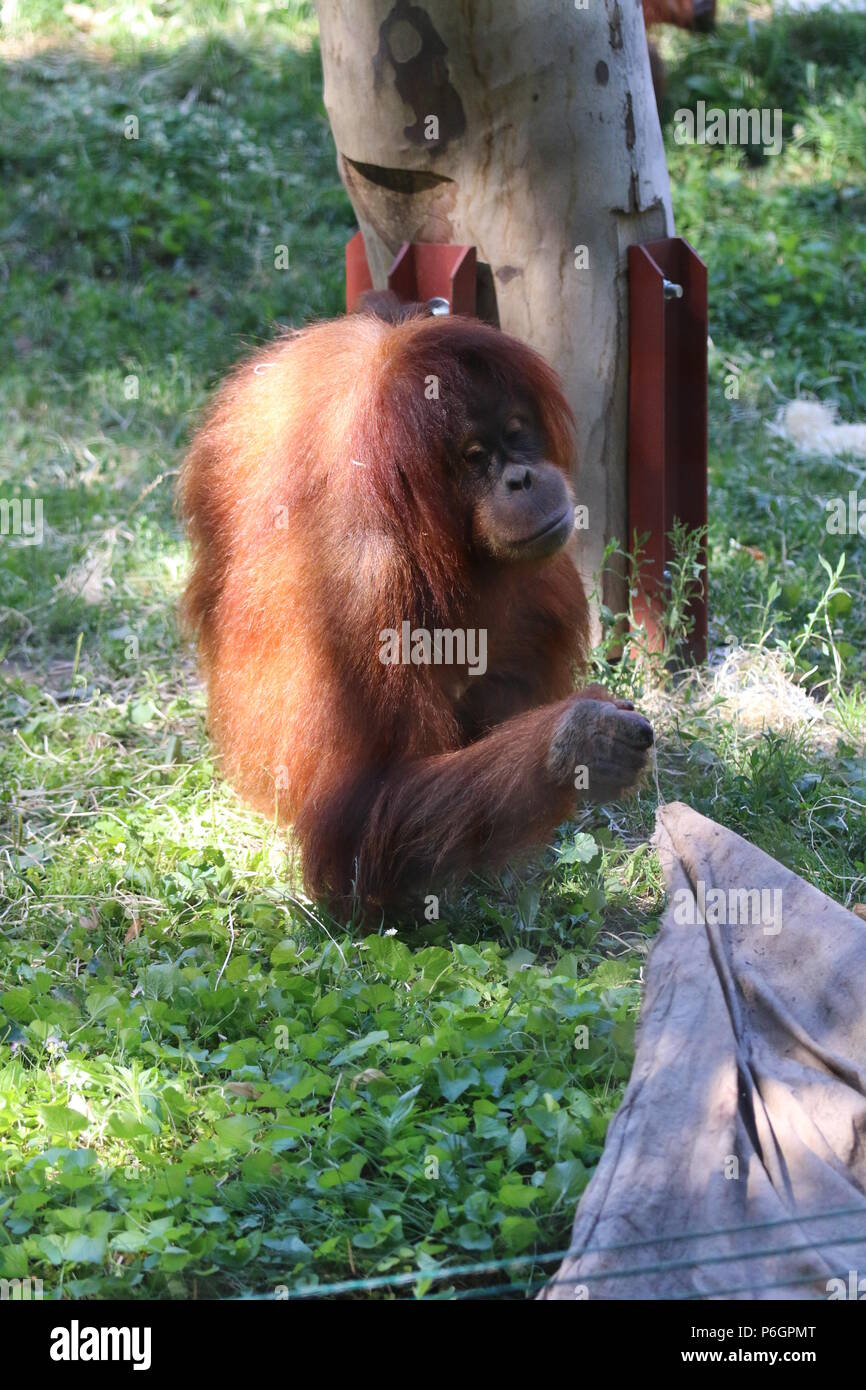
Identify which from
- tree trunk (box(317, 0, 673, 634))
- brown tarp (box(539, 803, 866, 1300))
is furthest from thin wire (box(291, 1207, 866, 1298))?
tree trunk (box(317, 0, 673, 634))

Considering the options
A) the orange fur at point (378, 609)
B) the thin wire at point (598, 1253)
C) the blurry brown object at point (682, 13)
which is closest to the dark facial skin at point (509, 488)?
the orange fur at point (378, 609)

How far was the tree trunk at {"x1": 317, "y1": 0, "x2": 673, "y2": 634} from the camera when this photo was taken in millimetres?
3592

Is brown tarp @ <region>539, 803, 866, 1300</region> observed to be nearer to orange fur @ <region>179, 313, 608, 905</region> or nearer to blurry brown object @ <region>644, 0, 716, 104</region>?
orange fur @ <region>179, 313, 608, 905</region>

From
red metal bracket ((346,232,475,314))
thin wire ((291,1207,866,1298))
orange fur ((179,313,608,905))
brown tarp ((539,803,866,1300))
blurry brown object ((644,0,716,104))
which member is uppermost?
blurry brown object ((644,0,716,104))

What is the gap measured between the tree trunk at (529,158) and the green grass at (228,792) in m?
0.85

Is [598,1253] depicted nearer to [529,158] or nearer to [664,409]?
[664,409]

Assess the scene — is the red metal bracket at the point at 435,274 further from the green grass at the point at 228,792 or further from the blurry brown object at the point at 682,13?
the blurry brown object at the point at 682,13

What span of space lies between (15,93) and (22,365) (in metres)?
2.12

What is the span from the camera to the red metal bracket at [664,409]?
12.6 feet

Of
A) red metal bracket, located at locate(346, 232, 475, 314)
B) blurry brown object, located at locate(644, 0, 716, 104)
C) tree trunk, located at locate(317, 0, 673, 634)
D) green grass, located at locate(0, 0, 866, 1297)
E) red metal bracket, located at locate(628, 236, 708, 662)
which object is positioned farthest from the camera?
blurry brown object, located at locate(644, 0, 716, 104)

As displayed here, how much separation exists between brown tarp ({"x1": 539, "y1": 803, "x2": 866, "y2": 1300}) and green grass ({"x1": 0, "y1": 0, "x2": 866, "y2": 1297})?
16 centimetres

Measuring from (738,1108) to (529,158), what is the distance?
2411 millimetres

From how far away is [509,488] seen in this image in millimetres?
2988

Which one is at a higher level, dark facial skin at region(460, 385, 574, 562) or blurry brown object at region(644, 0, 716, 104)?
blurry brown object at region(644, 0, 716, 104)
